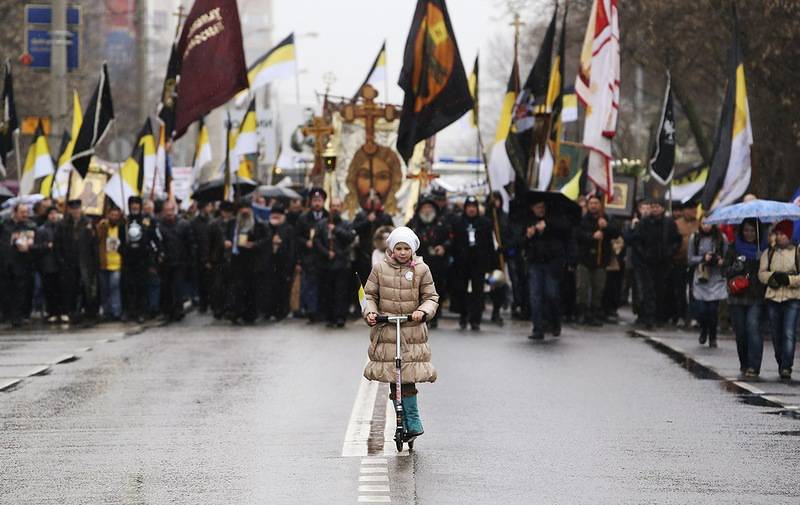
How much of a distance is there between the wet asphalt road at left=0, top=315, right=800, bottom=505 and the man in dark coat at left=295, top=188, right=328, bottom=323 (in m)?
5.88

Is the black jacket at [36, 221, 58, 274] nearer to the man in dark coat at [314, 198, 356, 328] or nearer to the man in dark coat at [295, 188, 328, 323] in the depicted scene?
the man in dark coat at [295, 188, 328, 323]

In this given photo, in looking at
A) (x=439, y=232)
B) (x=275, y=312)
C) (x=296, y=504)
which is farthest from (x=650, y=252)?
(x=296, y=504)

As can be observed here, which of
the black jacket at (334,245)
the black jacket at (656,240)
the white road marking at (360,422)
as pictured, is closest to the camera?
the white road marking at (360,422)

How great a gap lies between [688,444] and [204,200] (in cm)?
2071

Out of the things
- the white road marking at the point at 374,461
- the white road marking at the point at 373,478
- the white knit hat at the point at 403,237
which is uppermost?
the white knit hat at the point at 403,237

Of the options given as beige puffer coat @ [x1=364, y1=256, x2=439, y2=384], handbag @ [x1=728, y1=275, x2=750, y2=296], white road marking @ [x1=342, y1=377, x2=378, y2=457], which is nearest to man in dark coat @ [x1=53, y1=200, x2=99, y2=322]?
white road marking @ [x1=342, y1=377, x2=378, y2=457]

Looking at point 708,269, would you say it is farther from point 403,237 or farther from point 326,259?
point 403,237

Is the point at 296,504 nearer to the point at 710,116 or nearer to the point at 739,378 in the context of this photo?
the point at 739,378

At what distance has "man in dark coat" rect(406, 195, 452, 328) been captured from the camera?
26594mm

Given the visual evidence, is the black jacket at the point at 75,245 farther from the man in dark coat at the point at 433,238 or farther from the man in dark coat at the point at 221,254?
the man in dark coat at the point at 433,238

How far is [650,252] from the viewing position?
87.7 feet

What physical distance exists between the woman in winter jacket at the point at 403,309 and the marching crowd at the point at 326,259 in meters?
11.0

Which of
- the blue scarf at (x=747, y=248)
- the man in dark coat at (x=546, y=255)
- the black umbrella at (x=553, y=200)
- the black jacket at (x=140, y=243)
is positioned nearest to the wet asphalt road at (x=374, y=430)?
the blue scarf at (x=747, y=248)

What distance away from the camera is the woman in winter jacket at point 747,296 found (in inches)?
742
